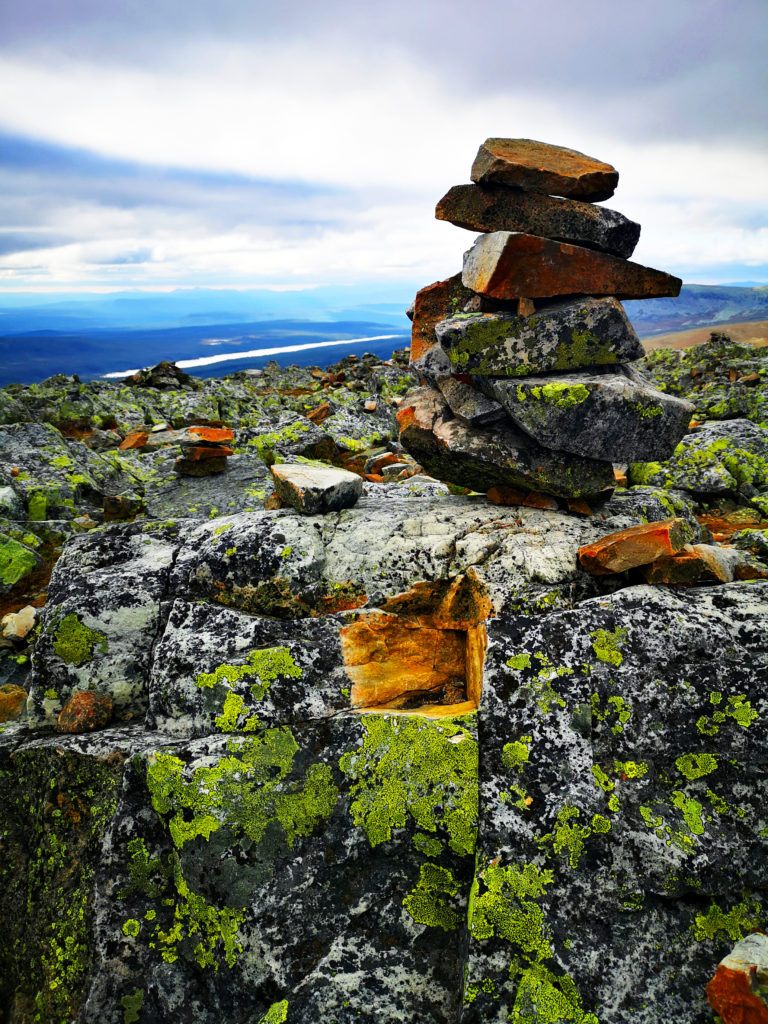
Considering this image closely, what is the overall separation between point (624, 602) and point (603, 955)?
3605mm

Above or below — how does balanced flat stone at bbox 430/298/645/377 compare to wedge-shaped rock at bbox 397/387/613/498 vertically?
above

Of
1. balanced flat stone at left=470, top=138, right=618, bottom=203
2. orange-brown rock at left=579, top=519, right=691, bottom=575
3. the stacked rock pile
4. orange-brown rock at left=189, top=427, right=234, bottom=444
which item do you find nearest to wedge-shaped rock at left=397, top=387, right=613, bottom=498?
the stacked rock pile

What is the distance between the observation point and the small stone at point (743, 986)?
169 inches

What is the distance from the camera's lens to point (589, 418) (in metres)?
8.34

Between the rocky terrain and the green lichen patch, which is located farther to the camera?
the green lichen patch

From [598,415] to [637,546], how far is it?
7.34 ft

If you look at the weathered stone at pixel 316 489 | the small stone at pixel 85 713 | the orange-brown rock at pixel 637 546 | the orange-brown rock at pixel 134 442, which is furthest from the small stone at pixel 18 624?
the orange-brown rock at pixel 134 442

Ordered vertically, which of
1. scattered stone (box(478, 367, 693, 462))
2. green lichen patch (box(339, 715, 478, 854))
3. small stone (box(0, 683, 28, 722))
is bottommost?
small stone (box(0, 683, 28, 722))

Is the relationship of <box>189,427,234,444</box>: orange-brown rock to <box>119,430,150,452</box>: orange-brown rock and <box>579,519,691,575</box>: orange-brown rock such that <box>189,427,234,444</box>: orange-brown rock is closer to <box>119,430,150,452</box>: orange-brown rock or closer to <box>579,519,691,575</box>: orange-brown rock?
<box>119,430,150,452</box>: orange-brown rock

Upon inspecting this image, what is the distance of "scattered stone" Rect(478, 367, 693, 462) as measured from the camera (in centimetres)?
823

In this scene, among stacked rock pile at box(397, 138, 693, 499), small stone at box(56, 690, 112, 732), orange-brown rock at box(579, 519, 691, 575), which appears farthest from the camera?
stacked rock pile at box(397, 138, 693, 499)

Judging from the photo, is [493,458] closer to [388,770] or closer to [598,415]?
[598,415]

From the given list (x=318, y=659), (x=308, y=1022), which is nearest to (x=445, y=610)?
(x=318, y=659)

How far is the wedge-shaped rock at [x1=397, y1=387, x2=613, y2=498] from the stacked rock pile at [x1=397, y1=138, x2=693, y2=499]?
0.08 ft
